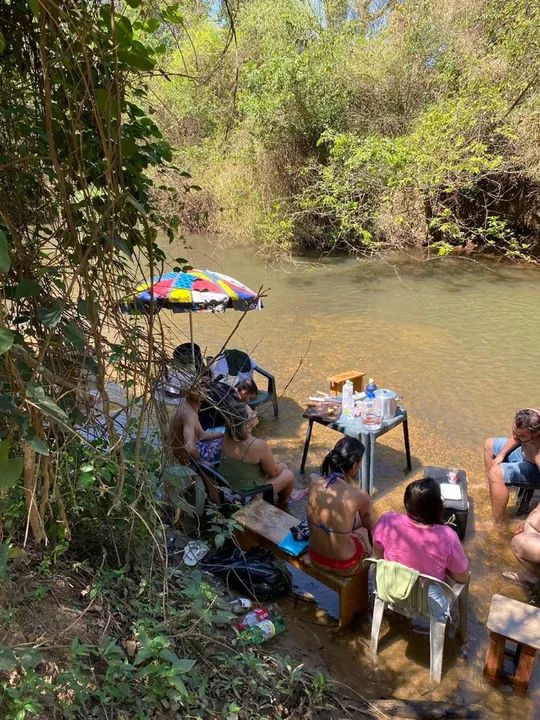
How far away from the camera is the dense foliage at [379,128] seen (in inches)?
432

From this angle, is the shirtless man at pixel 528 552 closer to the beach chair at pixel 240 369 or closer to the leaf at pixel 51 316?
the beach chair at pixel 240 369

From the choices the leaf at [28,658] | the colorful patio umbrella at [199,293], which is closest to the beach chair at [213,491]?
the leaf at [28,658]

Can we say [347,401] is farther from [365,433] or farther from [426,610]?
[426,610]

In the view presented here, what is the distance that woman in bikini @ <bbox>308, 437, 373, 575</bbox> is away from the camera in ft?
10.7

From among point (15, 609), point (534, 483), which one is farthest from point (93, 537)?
point (534, 483)

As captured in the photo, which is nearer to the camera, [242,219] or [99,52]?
[99,52]

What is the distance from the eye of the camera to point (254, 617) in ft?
10.0

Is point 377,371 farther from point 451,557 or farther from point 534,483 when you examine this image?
point 451,557

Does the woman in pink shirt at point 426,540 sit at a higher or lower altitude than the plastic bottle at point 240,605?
higher

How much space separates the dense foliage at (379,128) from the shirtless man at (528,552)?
787 centimetres

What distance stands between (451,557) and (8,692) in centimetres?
235

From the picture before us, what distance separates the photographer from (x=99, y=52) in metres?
1.54

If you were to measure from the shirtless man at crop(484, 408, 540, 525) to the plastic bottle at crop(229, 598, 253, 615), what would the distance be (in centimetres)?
239

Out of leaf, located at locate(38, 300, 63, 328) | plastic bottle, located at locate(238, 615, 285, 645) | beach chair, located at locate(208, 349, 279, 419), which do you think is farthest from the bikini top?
beach chair, located at locate(208, 349, 279, 419)
